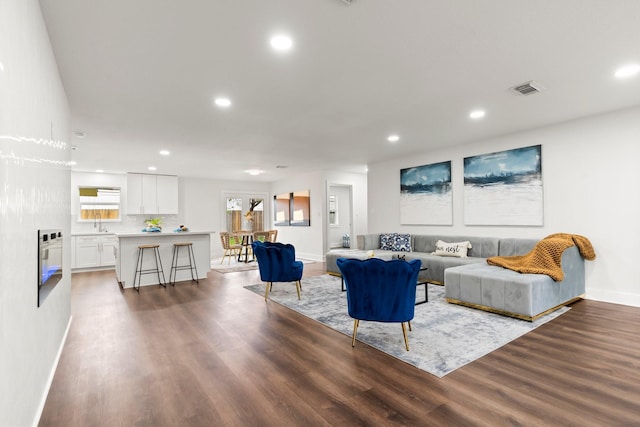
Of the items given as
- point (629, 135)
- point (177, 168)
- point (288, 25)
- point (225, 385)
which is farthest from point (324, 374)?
point (177, 168)

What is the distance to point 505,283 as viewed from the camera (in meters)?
3.61

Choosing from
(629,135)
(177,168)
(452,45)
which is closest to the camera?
(452,45)

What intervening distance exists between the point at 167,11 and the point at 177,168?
21.5ft

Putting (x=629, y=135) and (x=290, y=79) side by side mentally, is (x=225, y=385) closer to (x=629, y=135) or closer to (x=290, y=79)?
(x=290, y=79)

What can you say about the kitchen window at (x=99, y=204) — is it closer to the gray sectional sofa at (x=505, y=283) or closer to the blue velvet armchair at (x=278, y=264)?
the blue velvet armchair at (x=278, y=264)

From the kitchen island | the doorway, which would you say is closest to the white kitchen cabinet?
the kitchen island

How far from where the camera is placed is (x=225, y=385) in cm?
224

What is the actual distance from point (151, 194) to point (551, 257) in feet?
29.5

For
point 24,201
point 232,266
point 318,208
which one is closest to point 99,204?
point 232,266

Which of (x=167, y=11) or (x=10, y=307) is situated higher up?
(x=167, y=11)

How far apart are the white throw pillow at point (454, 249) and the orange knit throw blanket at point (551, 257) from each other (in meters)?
1.13

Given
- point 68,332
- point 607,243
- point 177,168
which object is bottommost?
point 68,332

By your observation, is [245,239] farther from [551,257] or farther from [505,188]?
[551,257]

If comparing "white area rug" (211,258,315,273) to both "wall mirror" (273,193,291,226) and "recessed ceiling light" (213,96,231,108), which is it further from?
"recessed ceiling light" (213,96,231,108)
